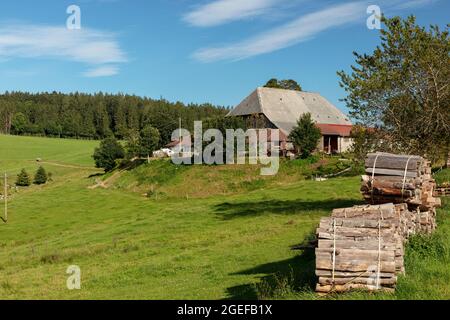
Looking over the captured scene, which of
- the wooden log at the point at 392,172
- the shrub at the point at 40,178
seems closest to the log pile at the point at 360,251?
the wooden log at the point at 392,172

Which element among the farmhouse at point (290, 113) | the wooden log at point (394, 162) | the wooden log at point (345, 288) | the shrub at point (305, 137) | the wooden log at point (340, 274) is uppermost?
the farmhouse at point (290, 113)

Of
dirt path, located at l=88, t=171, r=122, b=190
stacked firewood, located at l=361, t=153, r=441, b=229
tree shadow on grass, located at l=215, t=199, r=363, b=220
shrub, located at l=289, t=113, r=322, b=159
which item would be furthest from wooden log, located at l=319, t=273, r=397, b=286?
dirt path, located at l=88, t=171, r=122, b=190

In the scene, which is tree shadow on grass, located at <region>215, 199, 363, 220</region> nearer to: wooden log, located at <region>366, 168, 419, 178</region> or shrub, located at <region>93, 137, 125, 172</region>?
wooden log, located at <region>366, 168, 419, 178</region>

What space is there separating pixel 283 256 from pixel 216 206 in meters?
22.1

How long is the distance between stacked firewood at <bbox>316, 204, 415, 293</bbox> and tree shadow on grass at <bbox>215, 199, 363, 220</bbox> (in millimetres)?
20393

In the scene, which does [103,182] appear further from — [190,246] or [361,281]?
[361,281]

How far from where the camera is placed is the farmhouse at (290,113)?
258ft

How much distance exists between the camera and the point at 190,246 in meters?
25.8

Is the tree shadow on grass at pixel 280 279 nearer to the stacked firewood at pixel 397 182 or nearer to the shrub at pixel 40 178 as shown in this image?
the stacked firewood at pixel 397 182

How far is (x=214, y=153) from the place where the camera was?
66562mm

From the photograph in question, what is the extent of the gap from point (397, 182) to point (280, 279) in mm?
5993

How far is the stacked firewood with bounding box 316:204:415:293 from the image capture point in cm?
1086

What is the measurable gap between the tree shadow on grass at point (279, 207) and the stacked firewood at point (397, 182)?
13.4 meters

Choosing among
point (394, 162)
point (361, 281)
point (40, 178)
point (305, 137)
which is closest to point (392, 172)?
point (394, 162)
